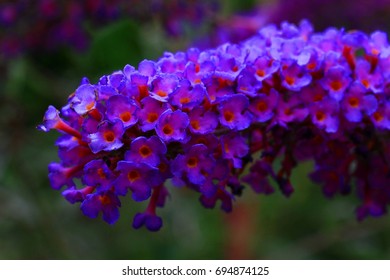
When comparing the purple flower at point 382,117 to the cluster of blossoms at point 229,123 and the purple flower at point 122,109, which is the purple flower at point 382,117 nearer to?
the cluster of blossoms at point 229,123

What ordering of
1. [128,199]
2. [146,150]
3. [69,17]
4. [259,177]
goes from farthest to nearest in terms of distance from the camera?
[128,199] → [69,17] → [259,177] → [146,150]

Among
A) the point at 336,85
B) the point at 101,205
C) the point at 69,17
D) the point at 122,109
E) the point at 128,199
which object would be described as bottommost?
the point at 101,205

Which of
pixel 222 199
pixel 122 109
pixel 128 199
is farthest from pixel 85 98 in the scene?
pixel 128 199

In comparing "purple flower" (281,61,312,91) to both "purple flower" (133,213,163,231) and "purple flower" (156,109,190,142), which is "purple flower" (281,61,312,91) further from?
"purple flower" (133,213,163,231)

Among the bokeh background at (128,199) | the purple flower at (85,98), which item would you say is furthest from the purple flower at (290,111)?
the bokeh background at (128,199)

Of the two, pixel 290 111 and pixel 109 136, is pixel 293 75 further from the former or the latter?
pixel 109 136

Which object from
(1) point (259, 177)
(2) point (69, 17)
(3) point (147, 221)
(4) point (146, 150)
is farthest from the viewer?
(2) point (69, 17)
